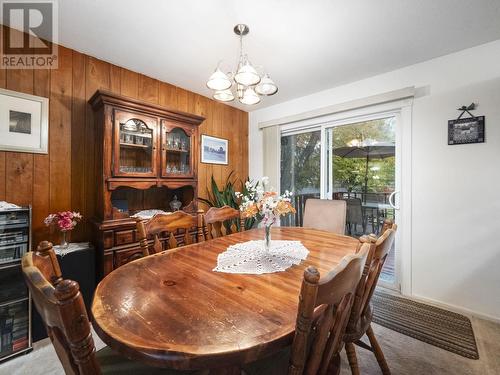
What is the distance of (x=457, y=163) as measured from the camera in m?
2.12

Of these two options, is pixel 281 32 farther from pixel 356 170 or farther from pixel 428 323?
pixel 428 323

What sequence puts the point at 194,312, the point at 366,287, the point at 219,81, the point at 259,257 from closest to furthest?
the point at 194,312
the point at 366,287
the point at 259,257
the point at 219,81

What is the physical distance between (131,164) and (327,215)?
1.97 meters

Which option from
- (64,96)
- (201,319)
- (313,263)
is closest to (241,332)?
(201,319)

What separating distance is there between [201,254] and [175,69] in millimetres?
2038

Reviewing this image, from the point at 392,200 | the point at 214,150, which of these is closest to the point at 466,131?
the point at 392,200

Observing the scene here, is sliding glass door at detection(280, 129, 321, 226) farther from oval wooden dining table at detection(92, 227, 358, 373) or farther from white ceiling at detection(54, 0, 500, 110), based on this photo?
oval wooden dining table at detection(92, 227, 358, 373)

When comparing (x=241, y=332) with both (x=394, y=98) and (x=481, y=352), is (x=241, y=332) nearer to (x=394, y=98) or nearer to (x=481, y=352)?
(x=481, y=352)

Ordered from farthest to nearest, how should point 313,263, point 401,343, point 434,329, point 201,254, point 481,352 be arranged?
1. point 434,329
2. point 401,343
3. point 481,352
4. point 201,254
5. point 313,263

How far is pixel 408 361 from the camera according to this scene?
1.51 meters

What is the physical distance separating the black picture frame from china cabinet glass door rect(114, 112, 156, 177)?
9.25ft

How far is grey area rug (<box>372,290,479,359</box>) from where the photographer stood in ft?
5.44

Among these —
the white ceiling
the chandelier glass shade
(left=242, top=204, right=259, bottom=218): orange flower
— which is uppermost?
the white ceiling

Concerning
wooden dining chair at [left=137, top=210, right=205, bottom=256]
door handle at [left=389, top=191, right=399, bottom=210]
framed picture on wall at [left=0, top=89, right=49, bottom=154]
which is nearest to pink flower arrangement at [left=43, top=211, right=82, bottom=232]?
framed picture on wall at [left=0, top=89, right=49, bottom=154]
